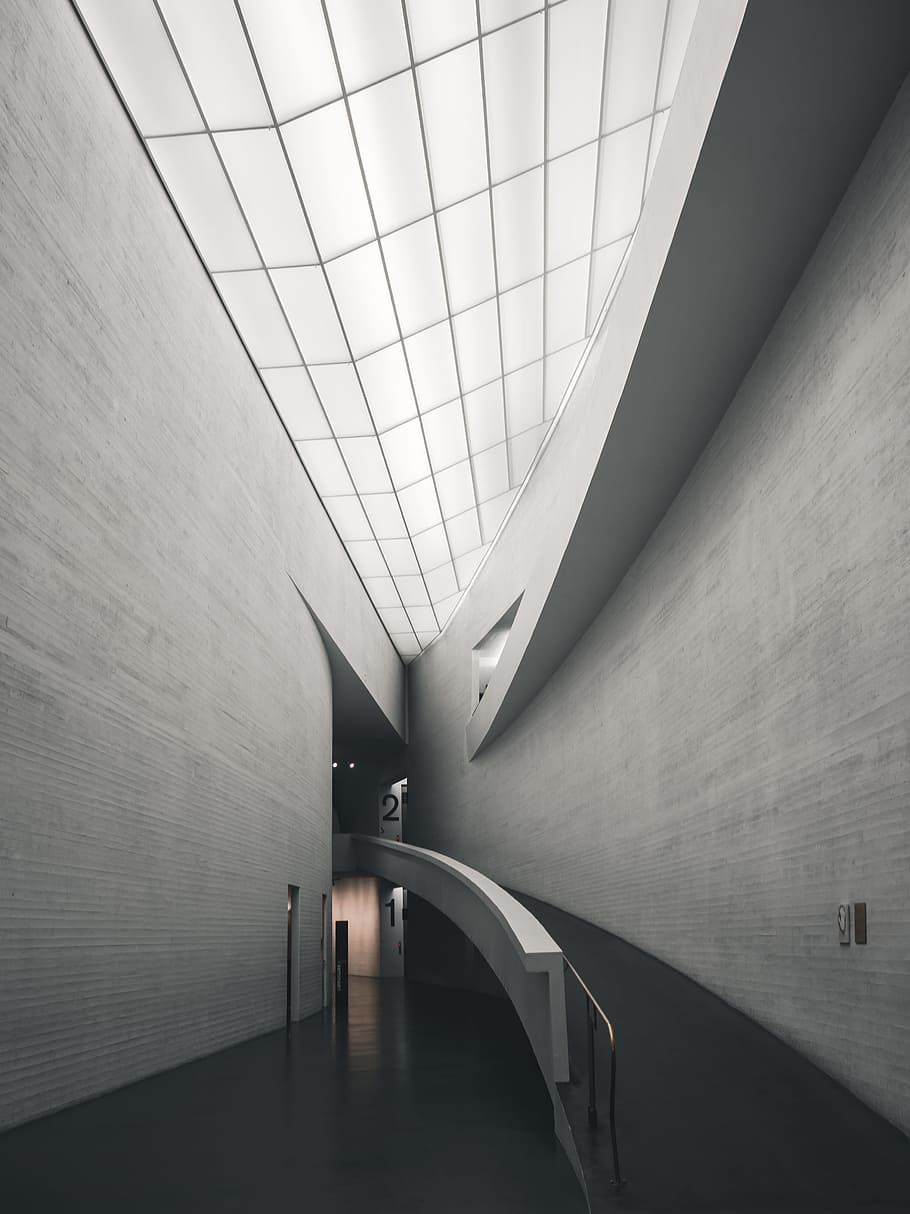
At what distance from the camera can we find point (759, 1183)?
510cm

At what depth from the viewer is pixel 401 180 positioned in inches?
410

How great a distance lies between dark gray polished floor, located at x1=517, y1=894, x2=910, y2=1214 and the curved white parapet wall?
22 centimetres

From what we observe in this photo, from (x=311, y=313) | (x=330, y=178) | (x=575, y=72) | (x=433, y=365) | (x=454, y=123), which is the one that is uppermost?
(x=575, y=72)

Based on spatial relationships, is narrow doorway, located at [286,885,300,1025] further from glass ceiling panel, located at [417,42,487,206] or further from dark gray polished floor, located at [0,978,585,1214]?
glass ceiling panel, located at [417,42,487,206]

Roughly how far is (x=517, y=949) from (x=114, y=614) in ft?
13.0

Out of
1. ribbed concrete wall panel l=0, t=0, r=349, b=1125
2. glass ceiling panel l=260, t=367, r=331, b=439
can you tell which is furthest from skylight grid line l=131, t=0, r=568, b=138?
glass ceiling panel l=260, t=367, r=331, b=439


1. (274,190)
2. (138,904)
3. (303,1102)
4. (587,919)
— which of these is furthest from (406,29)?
(587,919)

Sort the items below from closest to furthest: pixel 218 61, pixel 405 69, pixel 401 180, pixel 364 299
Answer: pixel 218 61 < pixel 405 69 < pixel 401 180 < pixel 364 299

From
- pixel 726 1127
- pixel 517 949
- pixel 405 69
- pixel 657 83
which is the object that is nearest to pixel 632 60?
pixel 657 83

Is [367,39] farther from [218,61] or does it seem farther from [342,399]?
[342,399]

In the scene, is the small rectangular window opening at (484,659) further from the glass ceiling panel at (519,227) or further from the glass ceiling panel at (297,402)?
the glass ceiling panel at (519,227)

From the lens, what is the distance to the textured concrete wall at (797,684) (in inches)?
229

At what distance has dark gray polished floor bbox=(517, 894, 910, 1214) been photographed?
16.3ft

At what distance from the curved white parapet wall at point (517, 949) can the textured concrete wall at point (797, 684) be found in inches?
63.5
